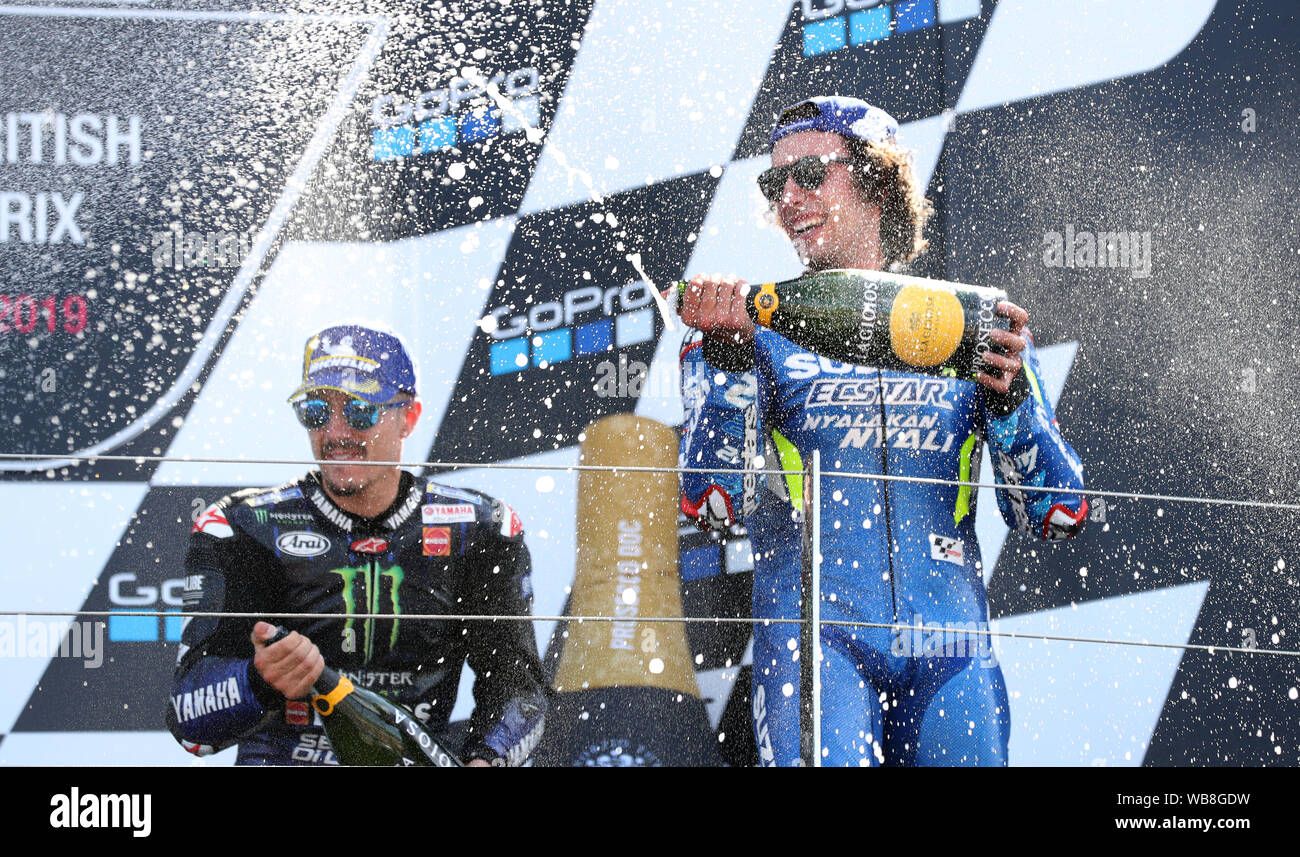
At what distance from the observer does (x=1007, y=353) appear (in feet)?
7.82

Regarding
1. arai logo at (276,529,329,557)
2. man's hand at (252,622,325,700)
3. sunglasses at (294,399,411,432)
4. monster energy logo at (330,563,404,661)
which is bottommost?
man's hand at (252,622,325,700)

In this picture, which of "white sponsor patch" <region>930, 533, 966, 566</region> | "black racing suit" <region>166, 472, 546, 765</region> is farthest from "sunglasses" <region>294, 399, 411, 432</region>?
"white sponsor patch" <region>930, 533, 966, 566</region>

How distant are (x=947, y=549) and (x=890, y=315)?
1.35 feet

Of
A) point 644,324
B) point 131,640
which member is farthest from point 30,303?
point 644,324

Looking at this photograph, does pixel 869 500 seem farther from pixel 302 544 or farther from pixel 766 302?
pixel 302 544

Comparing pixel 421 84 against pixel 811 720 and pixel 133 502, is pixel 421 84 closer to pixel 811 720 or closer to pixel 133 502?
pixel 133 502

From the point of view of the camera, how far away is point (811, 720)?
1.99 m

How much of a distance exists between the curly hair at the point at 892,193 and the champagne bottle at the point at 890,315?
304mm

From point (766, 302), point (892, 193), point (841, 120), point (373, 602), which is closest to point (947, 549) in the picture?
point (766, 302)

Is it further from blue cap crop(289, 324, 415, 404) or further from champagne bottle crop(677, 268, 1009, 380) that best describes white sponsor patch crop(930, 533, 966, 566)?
blue cap crop(289, 324, 415, 404)

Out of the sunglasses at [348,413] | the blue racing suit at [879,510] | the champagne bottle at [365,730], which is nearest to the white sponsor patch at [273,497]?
the sunglasses at [348,413]

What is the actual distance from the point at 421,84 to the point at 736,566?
1.19 meters

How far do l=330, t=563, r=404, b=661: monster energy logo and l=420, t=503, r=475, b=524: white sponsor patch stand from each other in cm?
11

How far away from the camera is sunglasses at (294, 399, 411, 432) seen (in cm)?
264
